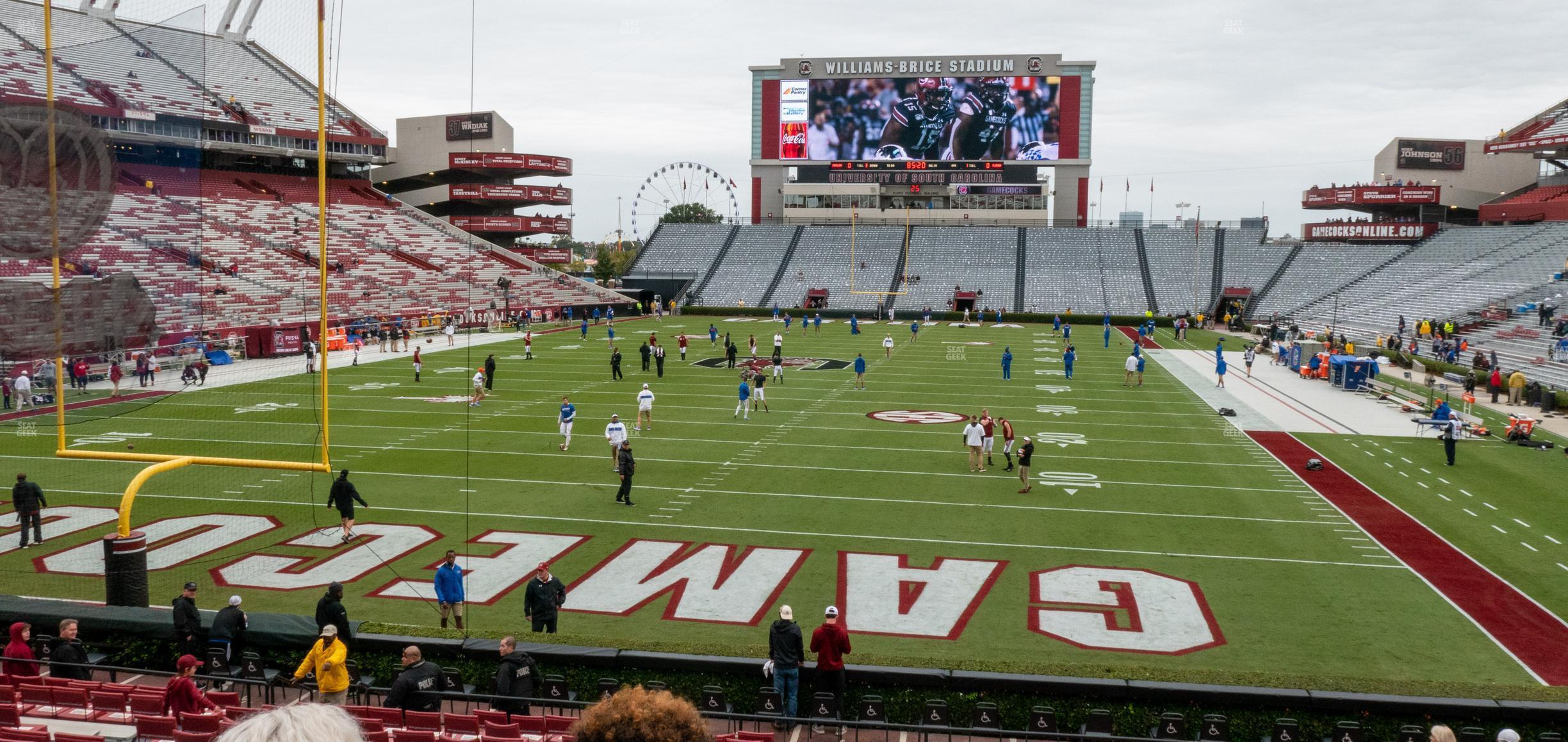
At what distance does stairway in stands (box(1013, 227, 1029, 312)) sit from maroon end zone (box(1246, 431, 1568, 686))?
43680 mm

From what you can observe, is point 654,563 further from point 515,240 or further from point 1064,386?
point 515,240

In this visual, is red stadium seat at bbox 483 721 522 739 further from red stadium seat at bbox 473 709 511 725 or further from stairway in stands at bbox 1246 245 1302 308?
stairway in stands at bbox 1246 245 1302 308

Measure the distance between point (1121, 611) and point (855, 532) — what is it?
415cm

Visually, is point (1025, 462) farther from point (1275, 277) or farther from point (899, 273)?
point (899, 273)

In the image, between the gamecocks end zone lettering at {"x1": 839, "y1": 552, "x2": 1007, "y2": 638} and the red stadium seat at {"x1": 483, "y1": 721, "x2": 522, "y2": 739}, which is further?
the gamecocks end zone lettering at {"x1": 839, "y1": 552, "x2": 1007, "y2": 638}

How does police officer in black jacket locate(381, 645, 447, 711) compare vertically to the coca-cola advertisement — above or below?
below

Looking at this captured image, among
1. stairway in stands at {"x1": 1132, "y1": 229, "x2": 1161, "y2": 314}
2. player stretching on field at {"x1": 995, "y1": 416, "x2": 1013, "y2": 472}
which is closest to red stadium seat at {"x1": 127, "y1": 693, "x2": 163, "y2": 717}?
player stretching on field at {"x1": 995, "y1": 416, "x2": 1013, "y2": 472}

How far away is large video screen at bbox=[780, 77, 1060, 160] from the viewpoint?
68.2 m

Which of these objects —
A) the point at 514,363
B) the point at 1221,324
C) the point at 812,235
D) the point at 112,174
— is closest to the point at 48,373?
the point at 112,174

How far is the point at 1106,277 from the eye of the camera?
6500cm

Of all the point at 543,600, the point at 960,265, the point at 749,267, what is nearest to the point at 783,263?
the point at 749,267

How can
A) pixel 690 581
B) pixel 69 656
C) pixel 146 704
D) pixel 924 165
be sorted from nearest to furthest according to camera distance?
pixel 146 704 → pixel 69 656 → pixel 690 581 → pixel 924 165

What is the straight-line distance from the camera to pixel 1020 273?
66062 mm

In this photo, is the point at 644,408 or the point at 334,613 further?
the point at 644,408
